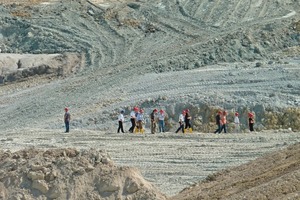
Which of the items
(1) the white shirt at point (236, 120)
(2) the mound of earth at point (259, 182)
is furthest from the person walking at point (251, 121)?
(2) the mound of earth at point (259, 182)

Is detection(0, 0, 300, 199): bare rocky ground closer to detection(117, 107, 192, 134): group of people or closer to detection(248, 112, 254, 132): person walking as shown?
detection(248, 112, 254, 132): person walking

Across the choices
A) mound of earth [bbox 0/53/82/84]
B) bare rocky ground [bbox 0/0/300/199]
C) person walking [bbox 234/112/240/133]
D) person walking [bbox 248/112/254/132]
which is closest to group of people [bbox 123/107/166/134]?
bare rocky ground [bbox 0/0/300/199]

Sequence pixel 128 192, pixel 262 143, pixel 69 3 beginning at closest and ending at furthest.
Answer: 1. pixel 128 192
2. pixel 262 143
3. pixel 69 3

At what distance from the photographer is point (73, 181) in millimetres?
14914

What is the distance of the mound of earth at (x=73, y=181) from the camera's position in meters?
14.7

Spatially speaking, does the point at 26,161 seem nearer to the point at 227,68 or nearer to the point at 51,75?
the point at 227,68

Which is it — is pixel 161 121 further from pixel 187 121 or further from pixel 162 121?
pixel 187 121

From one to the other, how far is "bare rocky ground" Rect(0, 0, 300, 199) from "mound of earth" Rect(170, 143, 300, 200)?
11 centimetres

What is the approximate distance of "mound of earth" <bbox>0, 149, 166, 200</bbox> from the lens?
1472 centimetres

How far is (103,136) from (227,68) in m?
9.02

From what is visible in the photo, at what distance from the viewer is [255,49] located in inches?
1491

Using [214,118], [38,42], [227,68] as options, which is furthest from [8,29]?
[214,118]

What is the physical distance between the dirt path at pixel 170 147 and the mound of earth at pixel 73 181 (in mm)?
4914

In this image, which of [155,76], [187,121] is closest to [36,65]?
[155,76]
